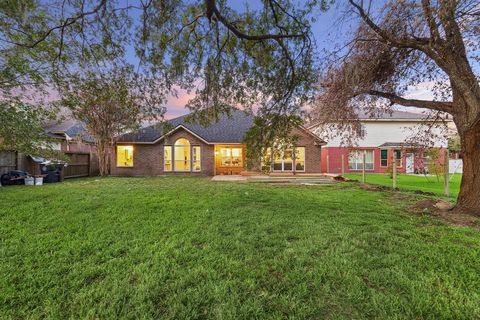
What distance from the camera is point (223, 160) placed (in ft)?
70.1

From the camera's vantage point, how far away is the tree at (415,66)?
5.28m

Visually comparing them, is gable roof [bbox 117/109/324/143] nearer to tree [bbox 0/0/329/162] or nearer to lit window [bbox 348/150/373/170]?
lit window [bbox 348/150/373/170]

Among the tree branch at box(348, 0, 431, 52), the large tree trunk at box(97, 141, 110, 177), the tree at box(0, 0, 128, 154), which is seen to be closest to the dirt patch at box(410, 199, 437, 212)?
the tree branch at box(348, 0, 431, 52)

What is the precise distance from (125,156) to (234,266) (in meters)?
18.3

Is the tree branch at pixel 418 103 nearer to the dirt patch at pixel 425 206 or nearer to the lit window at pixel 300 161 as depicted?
the dirt patch at pixel 425 206

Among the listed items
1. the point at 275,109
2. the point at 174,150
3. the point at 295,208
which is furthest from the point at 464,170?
the point at 174,150

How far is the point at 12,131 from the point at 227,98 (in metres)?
6.86

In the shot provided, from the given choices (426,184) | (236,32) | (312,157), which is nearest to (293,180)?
(312,157)

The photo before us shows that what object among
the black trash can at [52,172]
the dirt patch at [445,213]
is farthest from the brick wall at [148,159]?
the dirt patch at [445,213]

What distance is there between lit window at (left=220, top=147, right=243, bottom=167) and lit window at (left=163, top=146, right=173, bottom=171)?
4.51 meters

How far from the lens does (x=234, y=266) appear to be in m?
3.11

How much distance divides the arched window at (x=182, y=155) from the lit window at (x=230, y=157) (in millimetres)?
3425

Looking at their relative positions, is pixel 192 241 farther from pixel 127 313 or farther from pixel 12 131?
pixel 12 131

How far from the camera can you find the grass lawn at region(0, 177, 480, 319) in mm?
2289
